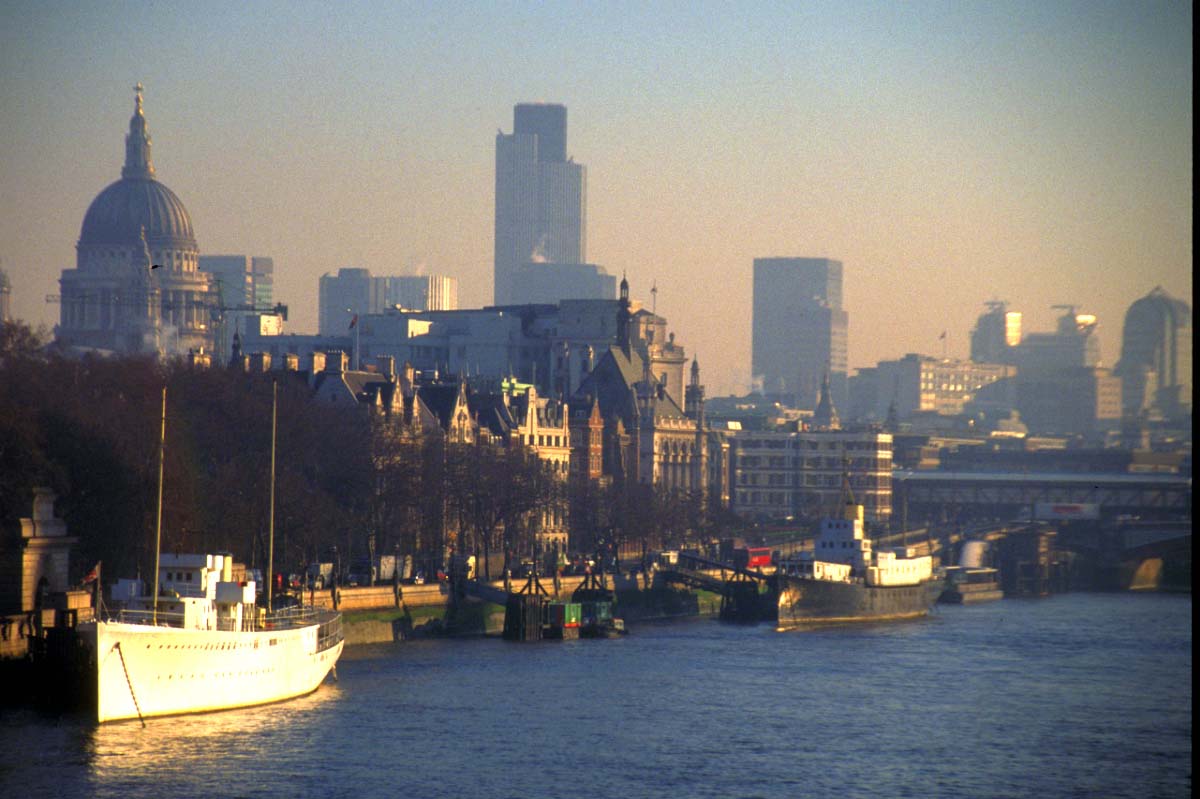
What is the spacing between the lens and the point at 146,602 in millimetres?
91438

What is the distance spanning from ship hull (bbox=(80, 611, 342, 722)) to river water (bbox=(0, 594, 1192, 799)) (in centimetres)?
100

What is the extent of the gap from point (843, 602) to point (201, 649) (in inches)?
2798

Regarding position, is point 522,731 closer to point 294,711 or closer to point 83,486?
point 294,711

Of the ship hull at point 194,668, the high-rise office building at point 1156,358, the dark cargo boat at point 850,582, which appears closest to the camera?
the high-rise office building at point 1156,358

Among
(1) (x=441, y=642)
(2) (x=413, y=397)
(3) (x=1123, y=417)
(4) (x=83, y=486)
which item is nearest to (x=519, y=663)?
(1) (x=441, y=642)

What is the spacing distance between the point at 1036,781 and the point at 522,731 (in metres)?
18.1

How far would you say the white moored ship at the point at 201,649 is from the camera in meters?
84.1

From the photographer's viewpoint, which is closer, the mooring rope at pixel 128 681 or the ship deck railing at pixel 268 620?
the mooring rope at pixel 128 681

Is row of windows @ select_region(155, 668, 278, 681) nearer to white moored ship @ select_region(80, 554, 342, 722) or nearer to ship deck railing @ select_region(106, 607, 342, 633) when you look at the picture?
white moored ship @ select_region(80, 554, 342, 722)

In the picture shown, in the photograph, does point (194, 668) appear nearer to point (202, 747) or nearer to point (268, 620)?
point (202, 747)

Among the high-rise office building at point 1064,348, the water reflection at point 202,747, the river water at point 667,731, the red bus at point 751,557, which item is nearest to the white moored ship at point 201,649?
the water reflection at point 202,747

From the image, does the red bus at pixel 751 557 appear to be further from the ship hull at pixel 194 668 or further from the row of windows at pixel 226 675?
the row of windows at pixel 226 675

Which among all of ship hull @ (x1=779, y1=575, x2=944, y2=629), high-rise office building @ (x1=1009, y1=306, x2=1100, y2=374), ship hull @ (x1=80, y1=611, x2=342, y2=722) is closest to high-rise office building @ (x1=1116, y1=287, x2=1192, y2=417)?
high-rise office building @ (x1=1009, y1=306, x2=1100, y2=374)

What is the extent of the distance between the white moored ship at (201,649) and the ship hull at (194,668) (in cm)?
3
